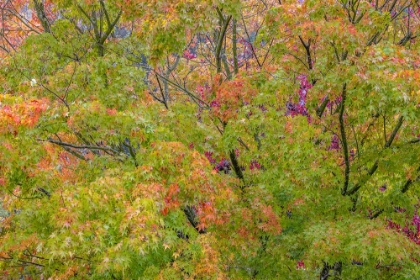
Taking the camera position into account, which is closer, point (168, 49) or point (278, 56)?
point (168, 49)

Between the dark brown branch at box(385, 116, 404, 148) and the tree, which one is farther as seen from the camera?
the dark brown branch at box(385, 116, 404, 148)

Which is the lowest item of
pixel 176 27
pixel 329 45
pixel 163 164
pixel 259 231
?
pixel 259 231

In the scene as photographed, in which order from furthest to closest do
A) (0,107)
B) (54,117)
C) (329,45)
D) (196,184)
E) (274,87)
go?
1. (274,87)
2. (329,45)
3. (54,117)
4. (196,184)
5. (0,107)

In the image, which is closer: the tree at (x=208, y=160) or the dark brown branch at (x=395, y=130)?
the tree at (x=208, y=160)

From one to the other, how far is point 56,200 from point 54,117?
143 centimetres

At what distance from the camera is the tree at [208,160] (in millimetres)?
4953

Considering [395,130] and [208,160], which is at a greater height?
[208,160]

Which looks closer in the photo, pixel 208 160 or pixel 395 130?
pixel 208 160

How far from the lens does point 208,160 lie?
649 centimetres

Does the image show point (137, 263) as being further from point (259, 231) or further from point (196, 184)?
point (259, 231)

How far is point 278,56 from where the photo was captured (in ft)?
29.9

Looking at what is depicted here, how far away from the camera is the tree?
4953 mm

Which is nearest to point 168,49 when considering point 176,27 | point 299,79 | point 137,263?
point 176,27

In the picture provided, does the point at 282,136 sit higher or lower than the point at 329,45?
lower
